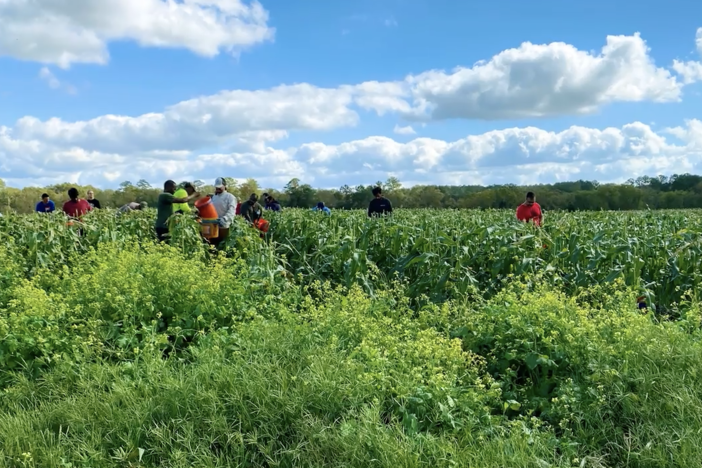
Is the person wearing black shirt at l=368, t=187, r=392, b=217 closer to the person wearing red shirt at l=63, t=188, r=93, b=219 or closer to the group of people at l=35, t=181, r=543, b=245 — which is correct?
the group of people at l=35, t=181, r=543, b=245

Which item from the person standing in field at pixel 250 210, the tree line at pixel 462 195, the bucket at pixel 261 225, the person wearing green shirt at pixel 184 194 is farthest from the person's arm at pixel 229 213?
the tree line at pixel 462 195

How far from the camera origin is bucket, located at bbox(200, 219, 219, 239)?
A: 10.1 m

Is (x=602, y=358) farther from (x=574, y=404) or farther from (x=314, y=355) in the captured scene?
(x=314, y=355)

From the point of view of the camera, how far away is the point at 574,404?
13.6 ft

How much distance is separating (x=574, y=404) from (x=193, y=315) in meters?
3.66

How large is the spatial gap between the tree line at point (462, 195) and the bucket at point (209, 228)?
127 feet

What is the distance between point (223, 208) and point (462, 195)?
58622 millimetres

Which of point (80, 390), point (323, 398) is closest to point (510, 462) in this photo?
point (323, 398)

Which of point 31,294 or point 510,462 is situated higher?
point 31,294

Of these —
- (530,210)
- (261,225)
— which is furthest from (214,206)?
(530,210)

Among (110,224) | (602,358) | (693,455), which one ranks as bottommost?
(693,455)

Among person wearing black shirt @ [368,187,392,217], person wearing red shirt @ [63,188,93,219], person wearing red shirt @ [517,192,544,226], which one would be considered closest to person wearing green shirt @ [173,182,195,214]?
person wearing red shirt @ [63,188,93,219]

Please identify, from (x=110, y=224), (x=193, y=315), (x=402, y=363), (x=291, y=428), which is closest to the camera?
(x=291, y=428)

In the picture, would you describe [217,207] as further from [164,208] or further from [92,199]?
[92,199]
